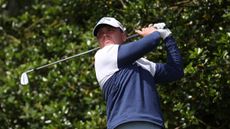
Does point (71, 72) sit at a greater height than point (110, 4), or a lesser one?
lesser

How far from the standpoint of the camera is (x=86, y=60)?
23.5 feet

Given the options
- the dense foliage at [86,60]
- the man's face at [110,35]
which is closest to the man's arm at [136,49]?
the man's face at [110,35]

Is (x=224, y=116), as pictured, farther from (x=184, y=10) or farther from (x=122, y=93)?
(x=122, y=93)

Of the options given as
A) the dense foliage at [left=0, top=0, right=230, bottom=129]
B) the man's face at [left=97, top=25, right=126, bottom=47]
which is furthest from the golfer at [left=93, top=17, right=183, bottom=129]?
the dense foliage at [left=0, top=0, right=230, bottom=129]

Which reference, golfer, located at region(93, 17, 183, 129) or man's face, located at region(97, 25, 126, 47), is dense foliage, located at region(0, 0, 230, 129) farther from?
man's face, located at region(97, 25, 126, 47)

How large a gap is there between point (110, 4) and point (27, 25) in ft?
8.58

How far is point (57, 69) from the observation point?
7.37m

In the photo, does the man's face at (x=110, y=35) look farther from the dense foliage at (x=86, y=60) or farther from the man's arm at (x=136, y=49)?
the dense foliage at (x=86, y=60)

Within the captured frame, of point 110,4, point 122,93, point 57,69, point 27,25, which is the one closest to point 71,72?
point 57,69

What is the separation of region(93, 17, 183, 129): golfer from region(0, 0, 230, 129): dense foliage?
53.7 inches

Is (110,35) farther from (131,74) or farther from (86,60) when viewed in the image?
(86,60)

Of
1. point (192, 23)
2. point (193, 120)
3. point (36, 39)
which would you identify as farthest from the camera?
point (36, 39)

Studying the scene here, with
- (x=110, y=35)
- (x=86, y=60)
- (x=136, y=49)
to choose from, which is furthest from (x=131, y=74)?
(x=86, y=60)

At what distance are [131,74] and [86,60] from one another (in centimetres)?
345
